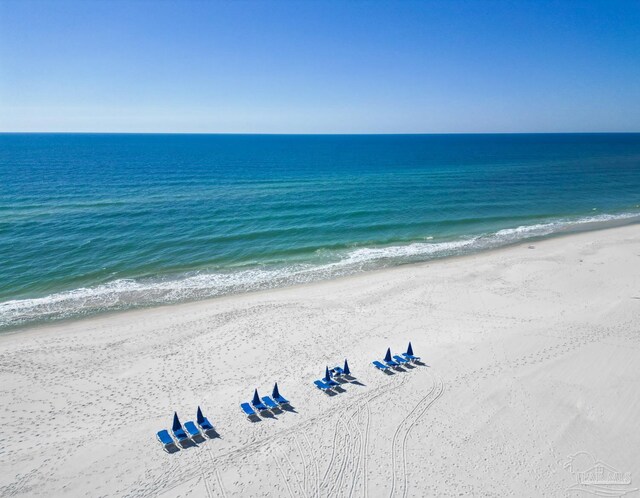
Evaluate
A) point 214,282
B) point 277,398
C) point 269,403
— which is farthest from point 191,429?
point 214,282

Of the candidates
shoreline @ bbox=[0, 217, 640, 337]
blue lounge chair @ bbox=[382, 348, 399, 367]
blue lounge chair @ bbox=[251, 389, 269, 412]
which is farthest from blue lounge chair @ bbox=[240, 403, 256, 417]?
shoreline @ bbox=[0, 217, 640, 337]

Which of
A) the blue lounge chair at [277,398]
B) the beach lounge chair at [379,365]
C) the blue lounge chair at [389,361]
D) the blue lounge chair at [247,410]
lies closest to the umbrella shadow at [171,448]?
the blue lounge chair at [247,410]

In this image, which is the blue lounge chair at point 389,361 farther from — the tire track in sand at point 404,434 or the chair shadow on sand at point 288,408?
the chair shadow on sand at point 288,408

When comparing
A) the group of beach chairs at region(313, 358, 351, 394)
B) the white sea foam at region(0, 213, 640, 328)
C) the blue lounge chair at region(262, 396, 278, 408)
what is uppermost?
the white sea foam at region(0, 213, 640, 328)

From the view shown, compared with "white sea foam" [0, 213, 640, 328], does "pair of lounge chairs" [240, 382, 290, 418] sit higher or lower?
lower

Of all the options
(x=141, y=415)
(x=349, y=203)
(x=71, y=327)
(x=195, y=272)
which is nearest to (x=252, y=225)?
(x=195, y=272)

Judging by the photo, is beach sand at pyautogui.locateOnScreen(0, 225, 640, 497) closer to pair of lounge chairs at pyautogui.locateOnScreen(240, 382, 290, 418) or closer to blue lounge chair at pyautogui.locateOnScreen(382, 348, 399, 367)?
pair of lounge chairs at pyautogui.locateOnScreen(240, 382, 290, 418)

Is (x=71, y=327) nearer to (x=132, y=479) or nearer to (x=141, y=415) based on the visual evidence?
(x=141, y=415)
